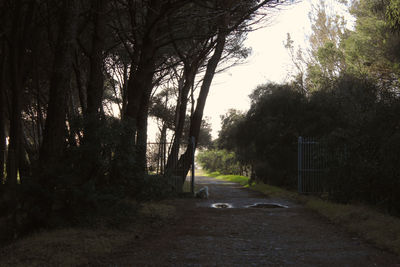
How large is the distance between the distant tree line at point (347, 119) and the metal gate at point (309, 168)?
0.68 metres

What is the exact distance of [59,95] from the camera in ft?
26.4

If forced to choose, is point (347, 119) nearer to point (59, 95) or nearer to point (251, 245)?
point (251, 245)

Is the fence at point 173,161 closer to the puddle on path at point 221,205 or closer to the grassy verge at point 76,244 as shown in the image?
the puddle on path at point 221,205

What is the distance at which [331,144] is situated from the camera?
13852mm

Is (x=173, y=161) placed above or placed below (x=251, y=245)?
above

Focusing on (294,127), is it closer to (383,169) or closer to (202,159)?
(383,169)

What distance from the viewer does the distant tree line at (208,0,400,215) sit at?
37.4 ft

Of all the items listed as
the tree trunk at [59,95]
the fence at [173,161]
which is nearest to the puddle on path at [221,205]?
the fence at [173,161]

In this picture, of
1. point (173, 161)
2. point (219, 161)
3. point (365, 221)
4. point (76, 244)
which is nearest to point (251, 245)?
point (76, 244)

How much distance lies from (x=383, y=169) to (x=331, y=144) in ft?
10.5

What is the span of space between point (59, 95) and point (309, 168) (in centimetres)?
1067

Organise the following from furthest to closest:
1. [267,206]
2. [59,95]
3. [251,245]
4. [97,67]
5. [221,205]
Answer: [221,205] → [267,206] → [97,67] → [59,95] → [251,245]

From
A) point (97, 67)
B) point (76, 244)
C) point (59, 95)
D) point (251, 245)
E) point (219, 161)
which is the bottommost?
point (251, 245)

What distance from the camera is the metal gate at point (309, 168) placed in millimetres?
16016
